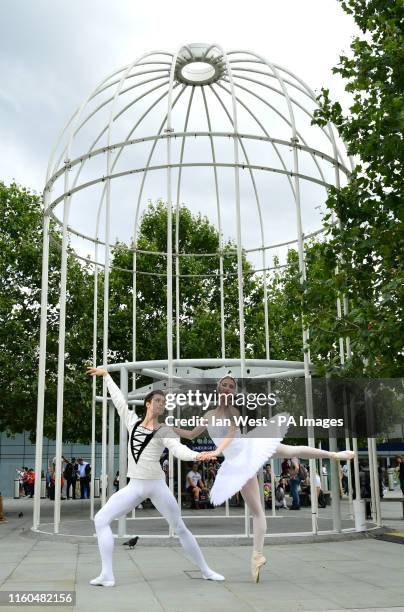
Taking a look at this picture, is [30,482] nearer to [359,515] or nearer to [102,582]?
[359,515]

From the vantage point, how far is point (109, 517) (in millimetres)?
6762

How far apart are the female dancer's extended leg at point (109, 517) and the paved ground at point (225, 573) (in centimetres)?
16

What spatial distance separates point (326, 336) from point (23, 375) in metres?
13.0

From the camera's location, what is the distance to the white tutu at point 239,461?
21.6ft

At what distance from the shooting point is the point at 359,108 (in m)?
9.62

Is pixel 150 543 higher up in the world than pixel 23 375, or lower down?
lower down

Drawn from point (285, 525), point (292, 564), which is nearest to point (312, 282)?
point (292, 564)

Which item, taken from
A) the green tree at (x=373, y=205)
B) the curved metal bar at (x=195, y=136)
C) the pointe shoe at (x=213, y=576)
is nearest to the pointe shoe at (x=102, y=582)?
the pointe shoe at (x=213, y=576)

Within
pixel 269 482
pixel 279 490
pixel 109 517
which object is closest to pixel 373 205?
pixel 109 517

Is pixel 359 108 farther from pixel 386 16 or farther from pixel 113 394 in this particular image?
pixel 113 394

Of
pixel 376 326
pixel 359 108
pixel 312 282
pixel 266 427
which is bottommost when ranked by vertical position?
pixel 266 427

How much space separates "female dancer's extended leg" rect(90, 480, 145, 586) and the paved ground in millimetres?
155

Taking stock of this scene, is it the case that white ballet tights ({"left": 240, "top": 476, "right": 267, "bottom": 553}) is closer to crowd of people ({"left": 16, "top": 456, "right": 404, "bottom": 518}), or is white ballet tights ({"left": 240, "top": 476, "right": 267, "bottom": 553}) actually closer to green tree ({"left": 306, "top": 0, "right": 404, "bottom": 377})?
green tree ({"left": 306, "top": 0, "right": 404, "bottom": 377})

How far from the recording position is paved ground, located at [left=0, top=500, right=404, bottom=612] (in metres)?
6.04
